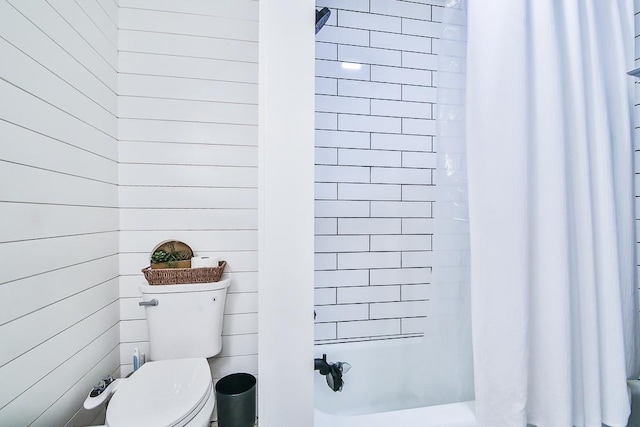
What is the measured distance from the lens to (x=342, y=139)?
5.66 feet

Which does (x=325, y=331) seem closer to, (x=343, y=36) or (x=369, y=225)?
(x=369, y=225)

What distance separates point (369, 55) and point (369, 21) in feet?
0.62

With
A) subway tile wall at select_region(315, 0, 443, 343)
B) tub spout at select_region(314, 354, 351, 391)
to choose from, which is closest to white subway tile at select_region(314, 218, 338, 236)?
subway tile wall at select_region(315, 0, 443, 343)

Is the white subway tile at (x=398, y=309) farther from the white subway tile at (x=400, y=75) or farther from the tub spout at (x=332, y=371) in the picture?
the white subway tile at (x=400, y=75)

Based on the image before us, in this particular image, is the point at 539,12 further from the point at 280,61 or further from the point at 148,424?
the point at 148,424

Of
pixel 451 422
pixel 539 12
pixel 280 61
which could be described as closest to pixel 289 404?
pixel 451 422

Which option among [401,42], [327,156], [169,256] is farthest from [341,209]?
[401,42]

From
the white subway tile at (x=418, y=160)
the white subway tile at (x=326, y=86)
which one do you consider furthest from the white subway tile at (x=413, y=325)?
the white subway tile at (x=326, y=86)

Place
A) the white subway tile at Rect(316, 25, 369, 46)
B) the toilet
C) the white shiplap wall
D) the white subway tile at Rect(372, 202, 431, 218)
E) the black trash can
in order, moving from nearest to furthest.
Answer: the white shiplap wall, the toilet, the black trash can, the white subway tile at Rect(316, 25, 369, 46), the white subway tile at Rect(372, 202, 431, 218)

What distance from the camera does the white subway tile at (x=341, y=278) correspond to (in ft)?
5.65

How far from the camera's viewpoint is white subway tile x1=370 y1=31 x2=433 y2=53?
5.71ft

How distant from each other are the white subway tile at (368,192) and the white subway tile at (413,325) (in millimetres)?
732

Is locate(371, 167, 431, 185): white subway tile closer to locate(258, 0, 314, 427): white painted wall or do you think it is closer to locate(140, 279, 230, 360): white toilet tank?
locate(258, 0, 314, 427): white painted wall

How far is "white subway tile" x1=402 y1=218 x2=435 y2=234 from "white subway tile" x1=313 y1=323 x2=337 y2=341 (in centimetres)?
70
